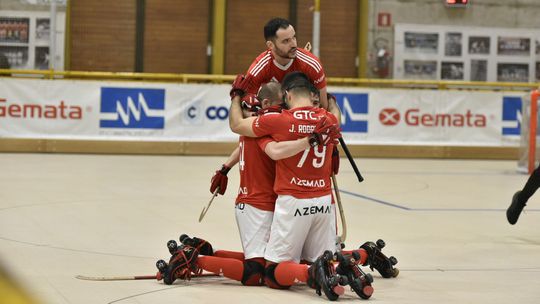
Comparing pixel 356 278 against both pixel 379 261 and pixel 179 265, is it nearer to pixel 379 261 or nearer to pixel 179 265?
pixel 379 261

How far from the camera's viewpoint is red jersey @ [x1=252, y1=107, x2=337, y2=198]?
5.49 metres

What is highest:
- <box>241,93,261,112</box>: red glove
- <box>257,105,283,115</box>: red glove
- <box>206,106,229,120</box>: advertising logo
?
<box>206,106,229,120</box>: advertising logo

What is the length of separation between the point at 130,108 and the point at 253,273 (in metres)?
12.4

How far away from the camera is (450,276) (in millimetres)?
6309

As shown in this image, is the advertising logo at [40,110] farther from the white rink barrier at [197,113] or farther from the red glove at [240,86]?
the red glove at [240,86]

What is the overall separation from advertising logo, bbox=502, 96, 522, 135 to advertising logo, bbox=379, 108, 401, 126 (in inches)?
90.6

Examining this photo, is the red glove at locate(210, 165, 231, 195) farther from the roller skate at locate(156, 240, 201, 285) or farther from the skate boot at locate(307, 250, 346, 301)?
the skate boot at locate(307, 250, 346, 301)

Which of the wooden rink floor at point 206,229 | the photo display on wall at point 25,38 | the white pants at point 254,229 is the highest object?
the photo display on wall at point 25,38

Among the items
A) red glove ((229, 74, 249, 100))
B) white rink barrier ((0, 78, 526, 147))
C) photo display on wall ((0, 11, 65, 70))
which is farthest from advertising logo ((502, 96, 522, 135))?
red glove ((229, 74, 249, 100))

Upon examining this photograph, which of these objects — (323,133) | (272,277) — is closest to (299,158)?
(323,133)

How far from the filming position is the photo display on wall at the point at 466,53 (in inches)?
973

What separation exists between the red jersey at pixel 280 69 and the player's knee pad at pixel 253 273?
45.7 inches

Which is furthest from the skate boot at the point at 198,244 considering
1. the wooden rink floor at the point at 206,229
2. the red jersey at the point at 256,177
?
the red jersey at the point at 256,177

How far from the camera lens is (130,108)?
1767cm
